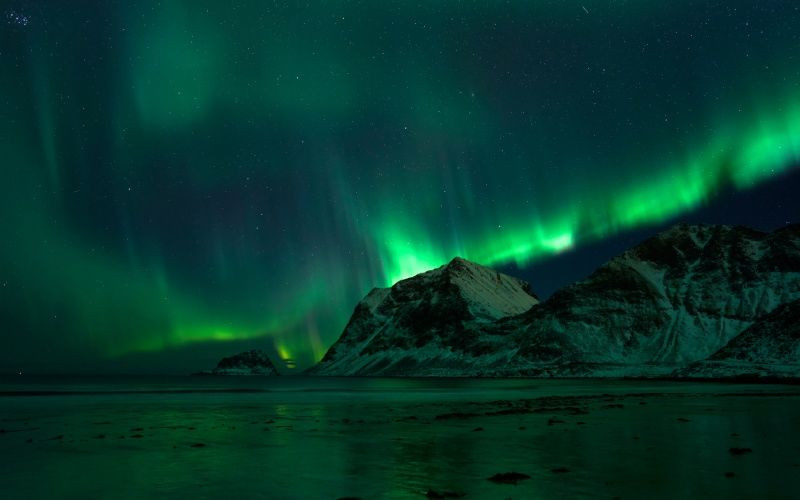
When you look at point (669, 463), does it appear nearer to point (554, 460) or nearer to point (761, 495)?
point (554, 460)

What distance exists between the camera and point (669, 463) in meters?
22.7

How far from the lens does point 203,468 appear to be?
22.8 meters

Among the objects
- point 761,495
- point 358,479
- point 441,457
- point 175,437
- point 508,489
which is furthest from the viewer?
point 175,437

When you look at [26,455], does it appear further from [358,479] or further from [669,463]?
[669,463]

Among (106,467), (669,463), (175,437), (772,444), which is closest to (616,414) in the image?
(772,444)

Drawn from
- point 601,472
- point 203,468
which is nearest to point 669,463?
point 601,472

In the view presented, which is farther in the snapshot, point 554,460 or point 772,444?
point 772,444

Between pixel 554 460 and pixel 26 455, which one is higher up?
pixel 26 455

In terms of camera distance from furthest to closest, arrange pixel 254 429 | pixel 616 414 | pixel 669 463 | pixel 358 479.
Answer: pixel 616 414 < pixel 254 429 < pixel 669 463 < pixel 358 479

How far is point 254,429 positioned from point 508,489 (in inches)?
1013

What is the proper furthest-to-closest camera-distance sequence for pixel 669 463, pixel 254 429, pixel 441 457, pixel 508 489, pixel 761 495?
pixel 254 429
pixel 441 457
pixel 669 463
pixel 508 489
pixel 761 495

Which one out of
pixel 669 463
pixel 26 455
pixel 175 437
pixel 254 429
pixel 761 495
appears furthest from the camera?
pixel 254 429

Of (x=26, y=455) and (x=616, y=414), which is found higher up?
(x=26, y=455)

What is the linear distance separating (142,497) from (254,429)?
74.8ft
